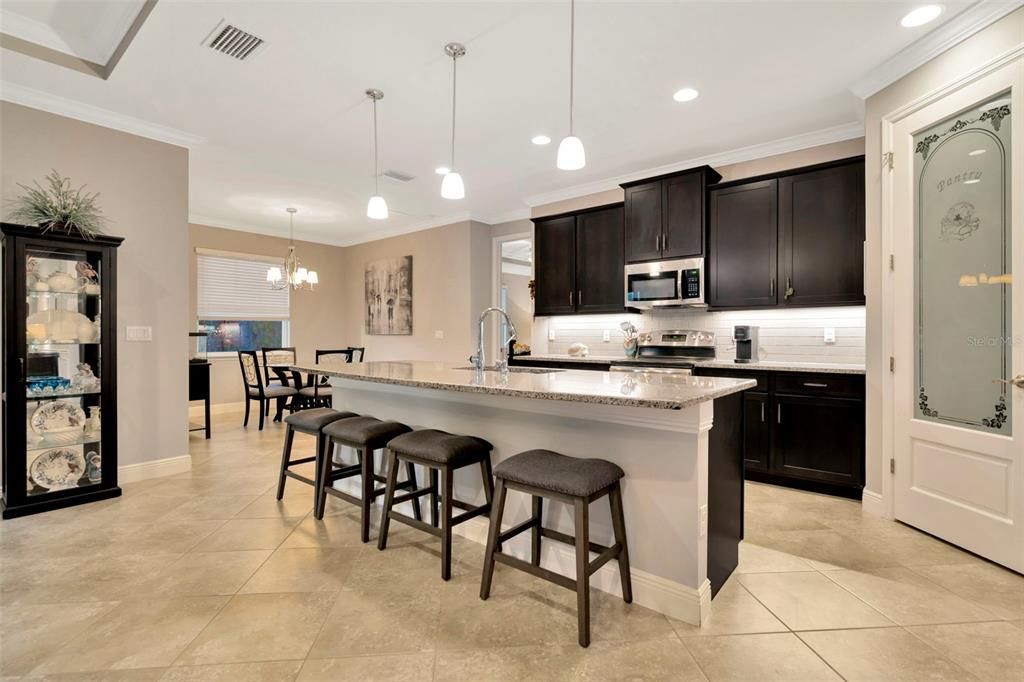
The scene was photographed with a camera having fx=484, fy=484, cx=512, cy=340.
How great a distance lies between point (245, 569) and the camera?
235cm

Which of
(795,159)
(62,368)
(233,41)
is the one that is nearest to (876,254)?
(795,159)

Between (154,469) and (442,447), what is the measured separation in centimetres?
292

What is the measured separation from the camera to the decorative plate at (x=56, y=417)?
313cm

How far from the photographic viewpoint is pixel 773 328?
4215 mm

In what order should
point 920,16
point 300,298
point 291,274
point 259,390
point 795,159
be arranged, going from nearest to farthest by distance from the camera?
point 920,16, point 795,159, point 259,390, point 291,274, point 300,298

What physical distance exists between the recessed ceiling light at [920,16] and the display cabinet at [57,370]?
4.86 meters

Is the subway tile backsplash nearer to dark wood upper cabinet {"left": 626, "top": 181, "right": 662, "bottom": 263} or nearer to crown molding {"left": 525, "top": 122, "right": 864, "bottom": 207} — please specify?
dark wood upper cabinet {"left": 626, "top": 181, "right": 662, "bottom": 263}

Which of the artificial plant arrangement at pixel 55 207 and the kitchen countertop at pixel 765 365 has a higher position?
the artificial plant arrangement at pixel 55 207

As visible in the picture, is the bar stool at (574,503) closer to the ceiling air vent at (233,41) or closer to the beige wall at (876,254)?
the beige wall at (876,254)

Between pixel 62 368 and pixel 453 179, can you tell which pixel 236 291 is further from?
pixel 453 179

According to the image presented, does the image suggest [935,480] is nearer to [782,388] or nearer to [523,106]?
[782,388]

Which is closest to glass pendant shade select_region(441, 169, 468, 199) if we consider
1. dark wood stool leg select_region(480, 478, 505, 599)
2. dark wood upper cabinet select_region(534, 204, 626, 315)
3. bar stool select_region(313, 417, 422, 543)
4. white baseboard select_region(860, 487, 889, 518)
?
bar stool select_region(313, 417, 422, 543)

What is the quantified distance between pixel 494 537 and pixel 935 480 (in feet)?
8.31

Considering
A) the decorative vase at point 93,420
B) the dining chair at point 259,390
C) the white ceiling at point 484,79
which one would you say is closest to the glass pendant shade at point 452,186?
the white ceiling at point 484,79
